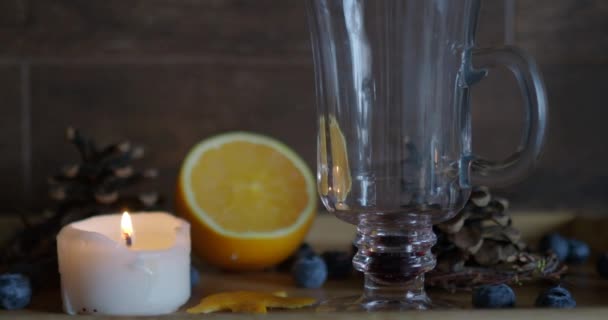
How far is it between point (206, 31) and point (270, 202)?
289 mm

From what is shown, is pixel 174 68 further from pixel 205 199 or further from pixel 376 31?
pixel 376 31

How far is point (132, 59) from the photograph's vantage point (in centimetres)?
92

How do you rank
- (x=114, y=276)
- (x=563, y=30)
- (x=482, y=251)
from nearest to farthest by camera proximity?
1. (x=114, y=276)
2. (x=482, y=251)
3. (x=563, y=30)

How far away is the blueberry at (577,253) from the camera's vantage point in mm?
729

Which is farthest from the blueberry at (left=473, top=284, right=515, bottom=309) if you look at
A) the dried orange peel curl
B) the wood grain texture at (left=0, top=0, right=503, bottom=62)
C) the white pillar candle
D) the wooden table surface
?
the wood grain texture at (left=0, top=0, right=503, bottom=62)

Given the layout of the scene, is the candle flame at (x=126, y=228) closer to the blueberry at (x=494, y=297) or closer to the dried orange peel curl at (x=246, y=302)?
the dried orange peel curl at (x=246, y=302)

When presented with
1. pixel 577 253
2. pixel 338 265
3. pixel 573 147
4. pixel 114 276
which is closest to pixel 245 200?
pixel 338 265

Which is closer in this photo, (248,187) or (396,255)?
(396,255)

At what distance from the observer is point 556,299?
54 cm

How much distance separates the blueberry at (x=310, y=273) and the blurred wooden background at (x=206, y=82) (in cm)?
30

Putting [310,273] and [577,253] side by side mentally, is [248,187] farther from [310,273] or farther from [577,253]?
[577,253]

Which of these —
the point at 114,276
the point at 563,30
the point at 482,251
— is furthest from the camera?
the point at 563,30

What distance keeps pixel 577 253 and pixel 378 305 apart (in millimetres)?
289

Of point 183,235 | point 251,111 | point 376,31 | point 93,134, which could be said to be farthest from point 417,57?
point 93,134
